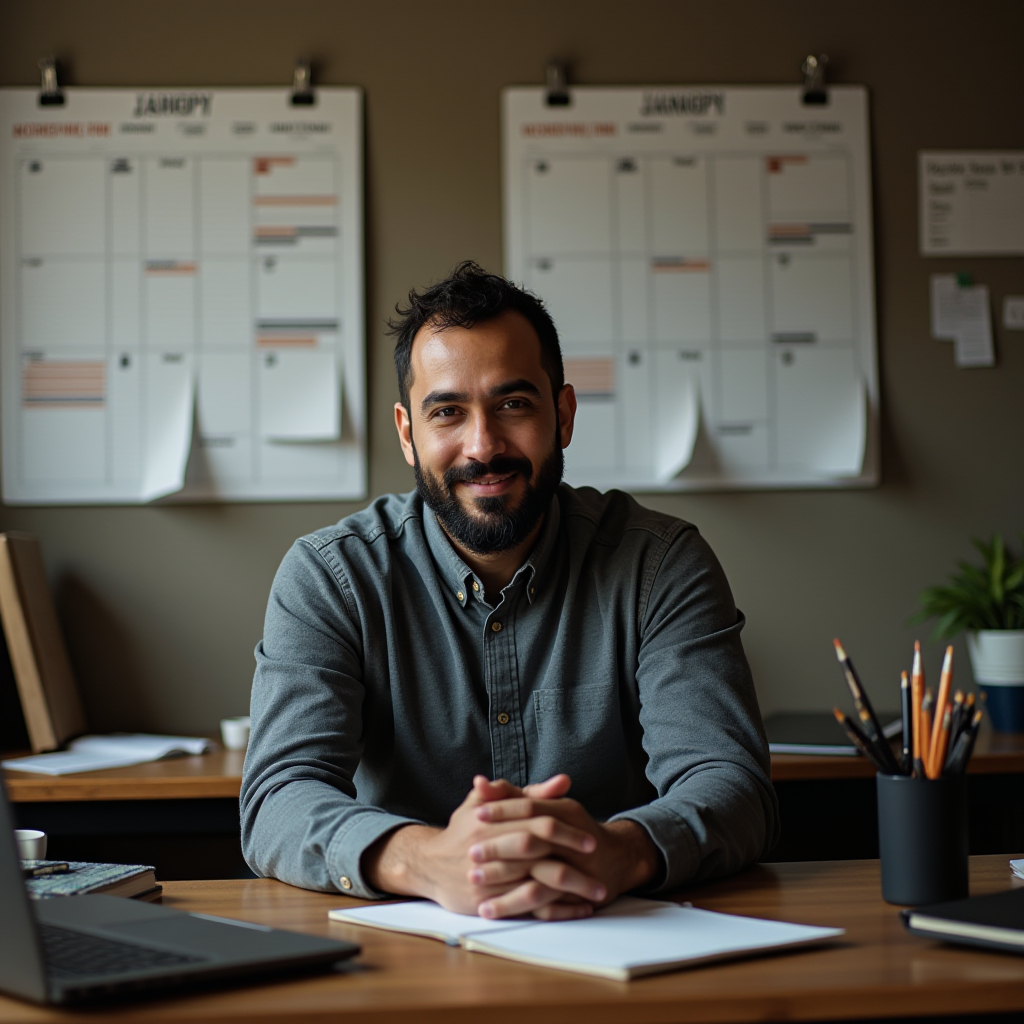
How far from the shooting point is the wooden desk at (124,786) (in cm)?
195

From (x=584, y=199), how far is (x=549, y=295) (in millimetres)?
226

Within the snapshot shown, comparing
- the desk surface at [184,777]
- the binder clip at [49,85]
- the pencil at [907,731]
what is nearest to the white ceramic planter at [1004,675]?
the desk surface at [184,777]

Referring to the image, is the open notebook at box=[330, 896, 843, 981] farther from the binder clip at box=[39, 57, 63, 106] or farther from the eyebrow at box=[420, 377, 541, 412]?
the binder clip at box=[39, 57, 63, 106]

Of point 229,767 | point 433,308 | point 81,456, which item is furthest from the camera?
point 81,456

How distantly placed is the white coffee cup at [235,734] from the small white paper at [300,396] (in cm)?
61

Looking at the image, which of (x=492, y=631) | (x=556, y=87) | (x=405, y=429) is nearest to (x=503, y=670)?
(x=492, y=631)

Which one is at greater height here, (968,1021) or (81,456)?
(81,456)

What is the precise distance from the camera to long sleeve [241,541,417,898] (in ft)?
3.70

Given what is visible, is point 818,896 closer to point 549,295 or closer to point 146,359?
point 549,295

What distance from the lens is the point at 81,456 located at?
2479 mm

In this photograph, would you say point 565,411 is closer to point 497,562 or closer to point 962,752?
point 497,562

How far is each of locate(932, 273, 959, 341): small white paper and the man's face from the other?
1366 millimetres

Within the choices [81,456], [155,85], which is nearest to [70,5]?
→ [155,85]

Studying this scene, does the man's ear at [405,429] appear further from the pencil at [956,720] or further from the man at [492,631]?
the pencil at [956,720]
